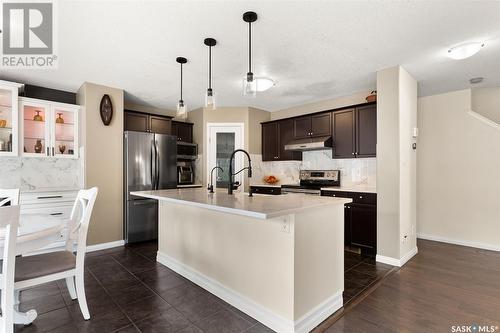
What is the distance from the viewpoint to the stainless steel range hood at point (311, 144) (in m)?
4.27

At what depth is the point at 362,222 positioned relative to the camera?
11.5ft

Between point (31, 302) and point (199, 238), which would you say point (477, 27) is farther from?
point (31, 302)

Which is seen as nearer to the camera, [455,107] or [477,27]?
[477,27]

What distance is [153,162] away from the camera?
13.9ft

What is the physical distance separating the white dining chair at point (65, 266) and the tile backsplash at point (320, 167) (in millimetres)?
3568

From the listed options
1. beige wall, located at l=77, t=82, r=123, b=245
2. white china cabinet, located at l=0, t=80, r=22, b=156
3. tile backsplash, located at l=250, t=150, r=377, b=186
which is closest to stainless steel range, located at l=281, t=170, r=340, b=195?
tile backsplash, located at l=250, t=150, r=377, b=186

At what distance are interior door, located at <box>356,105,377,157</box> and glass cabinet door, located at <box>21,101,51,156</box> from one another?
4.66 meters

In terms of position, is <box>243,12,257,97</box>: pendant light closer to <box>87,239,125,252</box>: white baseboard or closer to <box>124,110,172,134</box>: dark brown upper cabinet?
<box>124,110,172,134</box>: dark brown upper cabinet

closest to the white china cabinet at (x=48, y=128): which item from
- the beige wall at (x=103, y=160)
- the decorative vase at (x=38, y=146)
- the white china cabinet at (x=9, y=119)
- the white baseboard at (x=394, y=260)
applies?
the decorative vase at (x=38, y=146)

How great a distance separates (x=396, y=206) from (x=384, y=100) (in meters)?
1.35

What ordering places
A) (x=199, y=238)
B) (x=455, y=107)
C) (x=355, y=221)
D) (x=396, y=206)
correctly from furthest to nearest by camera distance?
(x=455, y=107) < (x=355, y=221) < (x=396, y=206) < (x=199, y=238)

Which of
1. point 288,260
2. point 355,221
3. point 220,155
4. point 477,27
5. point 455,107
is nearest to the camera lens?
point 288,260

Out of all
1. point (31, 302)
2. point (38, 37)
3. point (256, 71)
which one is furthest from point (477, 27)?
point (31, 302)

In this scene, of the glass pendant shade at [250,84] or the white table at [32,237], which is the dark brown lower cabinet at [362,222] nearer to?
the glass pendant shade at [250,84]
